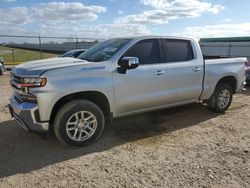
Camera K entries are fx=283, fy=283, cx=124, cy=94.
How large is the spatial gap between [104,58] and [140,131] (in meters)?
1.60

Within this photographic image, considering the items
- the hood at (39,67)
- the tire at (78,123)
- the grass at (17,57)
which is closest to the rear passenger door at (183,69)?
the tire at (78,123)

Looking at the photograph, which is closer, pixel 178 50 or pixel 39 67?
pixel 39 67

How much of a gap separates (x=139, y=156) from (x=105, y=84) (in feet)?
4.22

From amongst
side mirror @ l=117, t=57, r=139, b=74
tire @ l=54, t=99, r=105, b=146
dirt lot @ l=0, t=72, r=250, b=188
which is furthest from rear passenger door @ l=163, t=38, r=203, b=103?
tire @ l=54, t=99, r=105, b=146

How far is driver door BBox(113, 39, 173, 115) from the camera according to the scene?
16.1 ft

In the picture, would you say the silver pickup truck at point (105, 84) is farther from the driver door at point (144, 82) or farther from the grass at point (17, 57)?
the grass at point (17, 57)

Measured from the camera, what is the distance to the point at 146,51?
5.32 meters

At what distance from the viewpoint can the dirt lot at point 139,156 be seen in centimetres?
365

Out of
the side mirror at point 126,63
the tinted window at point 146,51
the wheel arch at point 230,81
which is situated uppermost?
the tinted window at point 146,51

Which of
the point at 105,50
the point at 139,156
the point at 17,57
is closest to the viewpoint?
the point at 139,156

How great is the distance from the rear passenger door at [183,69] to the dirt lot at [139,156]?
678 mm

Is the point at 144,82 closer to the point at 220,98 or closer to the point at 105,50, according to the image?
the point at 105,50

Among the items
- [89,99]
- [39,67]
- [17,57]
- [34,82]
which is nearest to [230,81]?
[89,99]

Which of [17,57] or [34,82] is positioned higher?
[34,82]
